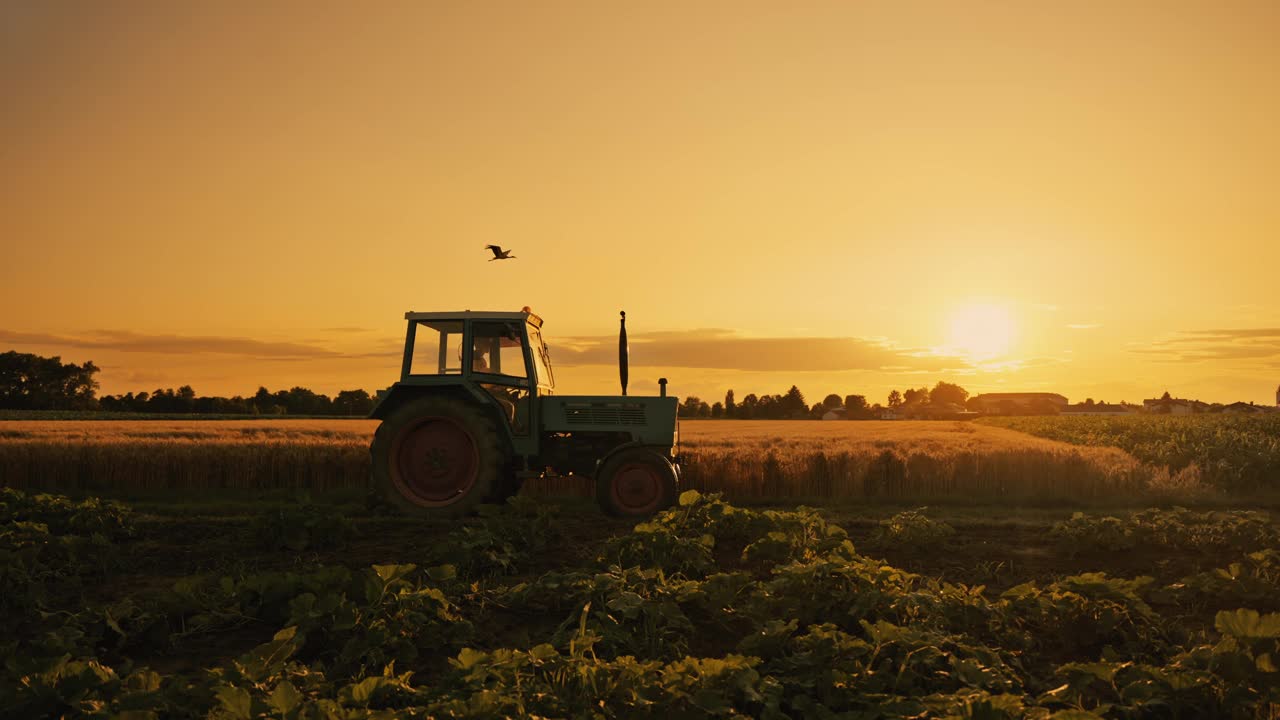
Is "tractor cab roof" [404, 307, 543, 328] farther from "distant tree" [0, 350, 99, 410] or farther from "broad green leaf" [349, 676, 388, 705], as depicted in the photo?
"distant tree" [0, 350, 99, 410]

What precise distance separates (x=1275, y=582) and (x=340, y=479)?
14632 mm

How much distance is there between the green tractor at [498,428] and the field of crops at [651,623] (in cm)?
165

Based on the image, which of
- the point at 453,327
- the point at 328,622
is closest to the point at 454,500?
the point at 453,327

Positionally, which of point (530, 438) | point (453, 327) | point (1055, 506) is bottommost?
point (1055, 506)

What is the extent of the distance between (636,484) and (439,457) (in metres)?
2.72

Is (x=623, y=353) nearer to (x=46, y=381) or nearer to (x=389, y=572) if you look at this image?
(x=389, y=572)

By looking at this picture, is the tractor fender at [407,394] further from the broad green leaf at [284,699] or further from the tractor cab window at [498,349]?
the broad green leaf at [284,699]

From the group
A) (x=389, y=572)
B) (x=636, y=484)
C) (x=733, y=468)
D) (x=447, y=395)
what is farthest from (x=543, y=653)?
(x=733, y=468)

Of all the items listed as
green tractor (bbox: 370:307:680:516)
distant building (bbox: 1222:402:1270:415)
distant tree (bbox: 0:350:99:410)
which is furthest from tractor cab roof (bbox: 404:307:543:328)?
distant tree (bbox: 0:350:99:410)

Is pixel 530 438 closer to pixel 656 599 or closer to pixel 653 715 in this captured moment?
pixel 656 599

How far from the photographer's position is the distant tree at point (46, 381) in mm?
61438

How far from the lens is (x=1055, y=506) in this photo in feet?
48.6

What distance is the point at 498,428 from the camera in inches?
432

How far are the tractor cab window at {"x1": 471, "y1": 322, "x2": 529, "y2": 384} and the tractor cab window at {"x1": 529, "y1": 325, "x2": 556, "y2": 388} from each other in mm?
169
